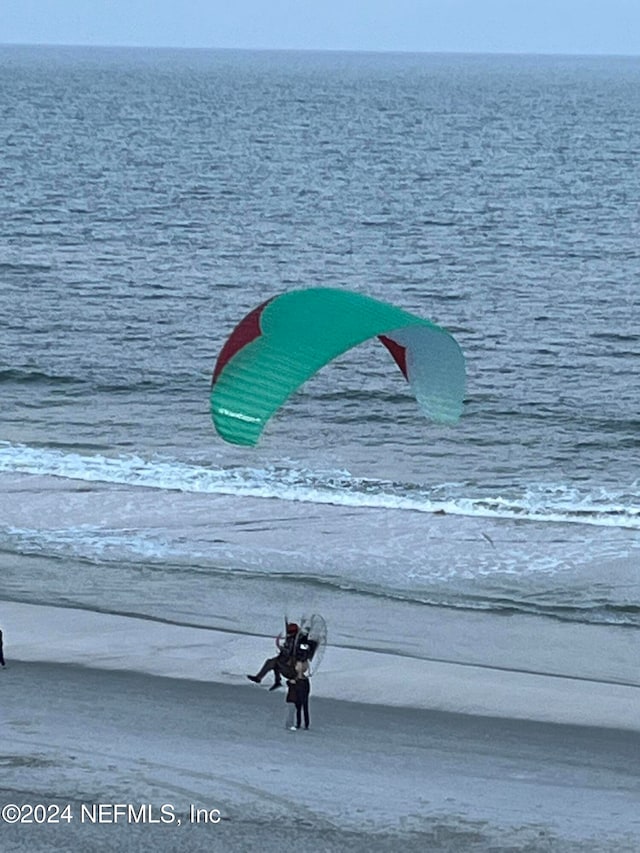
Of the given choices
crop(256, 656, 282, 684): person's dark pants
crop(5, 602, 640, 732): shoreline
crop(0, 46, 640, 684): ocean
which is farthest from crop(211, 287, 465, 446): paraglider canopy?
crop(0, 46, 640, 684): ocean

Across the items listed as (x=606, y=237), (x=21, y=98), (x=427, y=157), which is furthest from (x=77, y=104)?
(x=606, y=237)

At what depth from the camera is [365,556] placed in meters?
22.0

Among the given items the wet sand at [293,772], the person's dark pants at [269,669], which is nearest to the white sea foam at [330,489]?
the person's dark pants at [269,669]

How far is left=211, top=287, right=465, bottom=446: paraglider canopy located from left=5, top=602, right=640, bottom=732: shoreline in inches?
112

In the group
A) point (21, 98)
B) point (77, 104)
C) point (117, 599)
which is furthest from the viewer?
point (21, 98)

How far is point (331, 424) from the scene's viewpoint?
99.6 ft

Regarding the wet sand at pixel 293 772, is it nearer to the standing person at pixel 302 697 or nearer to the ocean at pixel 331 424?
the standing person at pixel 302 697

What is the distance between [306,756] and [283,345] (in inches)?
154

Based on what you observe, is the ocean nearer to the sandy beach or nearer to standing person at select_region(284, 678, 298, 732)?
the sandy beach

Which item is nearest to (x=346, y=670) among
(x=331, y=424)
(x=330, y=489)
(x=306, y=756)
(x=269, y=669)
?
(x=269, y=669)

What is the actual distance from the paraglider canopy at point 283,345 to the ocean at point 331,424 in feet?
13.1

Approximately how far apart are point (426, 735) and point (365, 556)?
7358mm

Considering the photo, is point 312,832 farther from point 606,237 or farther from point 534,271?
point 606,237

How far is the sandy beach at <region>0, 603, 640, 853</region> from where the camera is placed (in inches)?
487
